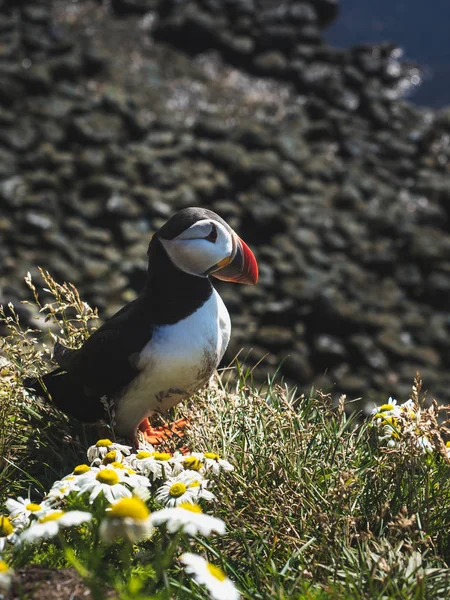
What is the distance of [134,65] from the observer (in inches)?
575

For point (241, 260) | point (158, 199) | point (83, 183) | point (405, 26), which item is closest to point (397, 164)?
point (158, 199)

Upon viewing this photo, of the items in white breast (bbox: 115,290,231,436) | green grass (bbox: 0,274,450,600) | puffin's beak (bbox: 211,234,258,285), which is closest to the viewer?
green grass (bbox: 0,274,450,600)

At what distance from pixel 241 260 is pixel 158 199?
341 inches

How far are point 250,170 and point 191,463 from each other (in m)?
10.3

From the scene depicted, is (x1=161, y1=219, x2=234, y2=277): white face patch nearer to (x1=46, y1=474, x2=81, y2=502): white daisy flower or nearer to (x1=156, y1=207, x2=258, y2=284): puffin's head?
(x1=156, y1=207, x2=258, y2=284): puffin's head

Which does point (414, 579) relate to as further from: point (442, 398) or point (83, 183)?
point (83, 183)

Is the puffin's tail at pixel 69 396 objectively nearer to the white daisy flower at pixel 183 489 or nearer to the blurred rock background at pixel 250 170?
the white daisy flower at pixel 183 489

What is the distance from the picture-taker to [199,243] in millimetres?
2680

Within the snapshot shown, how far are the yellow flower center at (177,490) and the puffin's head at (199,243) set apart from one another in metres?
0.93

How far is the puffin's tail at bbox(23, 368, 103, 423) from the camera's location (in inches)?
113

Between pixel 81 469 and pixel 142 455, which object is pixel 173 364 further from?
pixel 81 469

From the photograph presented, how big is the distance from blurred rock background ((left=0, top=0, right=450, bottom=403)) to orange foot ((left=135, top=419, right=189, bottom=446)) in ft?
18.4

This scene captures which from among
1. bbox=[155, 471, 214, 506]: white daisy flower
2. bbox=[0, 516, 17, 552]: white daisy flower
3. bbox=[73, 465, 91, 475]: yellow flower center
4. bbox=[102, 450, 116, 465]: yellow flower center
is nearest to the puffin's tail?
bbox=[102, 450, 116, 465]: yellow flower center

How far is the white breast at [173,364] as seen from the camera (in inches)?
105
